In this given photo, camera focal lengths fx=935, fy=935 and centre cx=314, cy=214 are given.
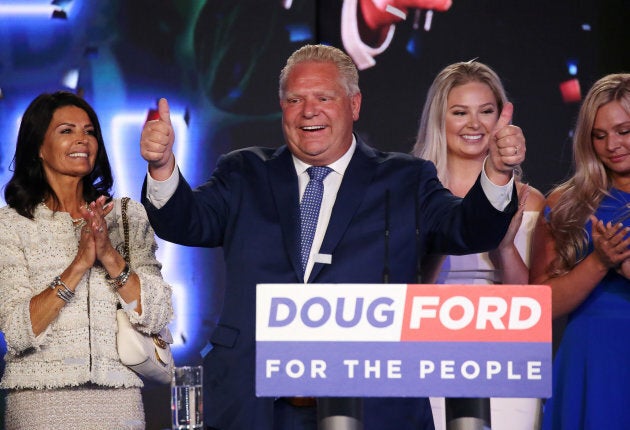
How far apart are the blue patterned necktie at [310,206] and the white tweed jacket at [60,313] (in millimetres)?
791

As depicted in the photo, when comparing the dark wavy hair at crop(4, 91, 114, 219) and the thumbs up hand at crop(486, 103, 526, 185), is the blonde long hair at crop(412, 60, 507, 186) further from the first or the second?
the thumbs up hand at crop(486, 103, 526, 185)

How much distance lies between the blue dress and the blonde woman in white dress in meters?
0.26

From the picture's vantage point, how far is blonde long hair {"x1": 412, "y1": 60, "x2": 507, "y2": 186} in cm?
354

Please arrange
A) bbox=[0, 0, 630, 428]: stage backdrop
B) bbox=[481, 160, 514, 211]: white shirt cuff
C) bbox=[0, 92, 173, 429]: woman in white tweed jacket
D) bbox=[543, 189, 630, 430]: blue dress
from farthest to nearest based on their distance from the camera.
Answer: bbox=[0, 0, 630, 428]: stage backdrop
bbox=[543, 189, 630, 430]: blue dress
bbox=[0, 92, 173, 429]: woman in white tweed jacket
bbox=[481, 160, 514, 211]: white shirt cuff

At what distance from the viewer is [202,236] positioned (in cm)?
247

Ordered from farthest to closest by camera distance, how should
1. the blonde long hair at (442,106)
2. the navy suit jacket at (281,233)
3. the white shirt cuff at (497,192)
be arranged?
the blonde long hair at (442,106), the navy suit jacket at (281,233), the white shirt cuff at (497,192)

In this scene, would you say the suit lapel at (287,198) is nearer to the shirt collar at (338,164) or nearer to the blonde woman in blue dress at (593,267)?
the shirt collar at (338,164)

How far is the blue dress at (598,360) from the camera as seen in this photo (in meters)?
3.07

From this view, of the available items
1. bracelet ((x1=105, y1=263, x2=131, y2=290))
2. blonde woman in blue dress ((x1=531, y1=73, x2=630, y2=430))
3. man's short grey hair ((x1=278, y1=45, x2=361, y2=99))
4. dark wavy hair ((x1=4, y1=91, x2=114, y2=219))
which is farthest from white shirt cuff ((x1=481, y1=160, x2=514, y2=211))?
dark wavy hair ((x1=4, y1=91, x2=114, y2=219))

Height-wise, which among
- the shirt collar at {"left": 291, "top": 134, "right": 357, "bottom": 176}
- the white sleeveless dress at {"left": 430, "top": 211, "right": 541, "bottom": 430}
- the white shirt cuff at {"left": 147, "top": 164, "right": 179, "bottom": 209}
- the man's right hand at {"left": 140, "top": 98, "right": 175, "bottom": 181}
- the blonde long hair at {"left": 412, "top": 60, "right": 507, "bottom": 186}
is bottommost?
the white sleeveless dress at {"left": 430, "top": 211, "right": 541, "bottom": 430}

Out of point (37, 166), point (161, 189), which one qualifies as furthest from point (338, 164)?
point (37, 166)

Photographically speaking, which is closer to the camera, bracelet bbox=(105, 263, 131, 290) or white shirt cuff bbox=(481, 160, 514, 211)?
white shirt cuff bbox=(481, 160, 514, 211)

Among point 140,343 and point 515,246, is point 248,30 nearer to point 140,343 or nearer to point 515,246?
point 515,246

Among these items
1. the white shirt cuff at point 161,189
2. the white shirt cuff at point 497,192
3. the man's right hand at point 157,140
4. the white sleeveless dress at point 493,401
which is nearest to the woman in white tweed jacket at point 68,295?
the white shirt cuff at point 161,189
